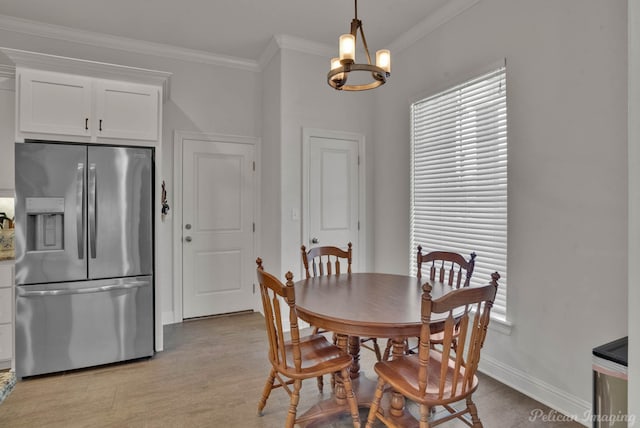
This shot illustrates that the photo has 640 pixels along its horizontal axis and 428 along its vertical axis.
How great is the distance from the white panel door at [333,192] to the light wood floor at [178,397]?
4.33 feet

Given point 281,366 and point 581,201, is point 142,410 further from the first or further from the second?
point 581,201

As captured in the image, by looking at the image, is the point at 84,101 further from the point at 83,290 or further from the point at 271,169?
the point at 271,169

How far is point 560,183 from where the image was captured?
2.20m

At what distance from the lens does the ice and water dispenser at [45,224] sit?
2.60 metres

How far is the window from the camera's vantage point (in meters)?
2.60

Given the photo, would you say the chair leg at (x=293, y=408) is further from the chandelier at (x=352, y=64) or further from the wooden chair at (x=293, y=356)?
the chandelier at (x=352, y=64)

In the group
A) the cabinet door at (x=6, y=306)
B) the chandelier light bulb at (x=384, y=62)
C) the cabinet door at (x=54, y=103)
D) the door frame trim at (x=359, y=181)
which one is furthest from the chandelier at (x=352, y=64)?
the cabinet door at (x=6, y=306)

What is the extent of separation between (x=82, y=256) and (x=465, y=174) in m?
3.11

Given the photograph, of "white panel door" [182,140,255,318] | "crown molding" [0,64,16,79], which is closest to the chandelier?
"white panel door" [182,140,255,318]

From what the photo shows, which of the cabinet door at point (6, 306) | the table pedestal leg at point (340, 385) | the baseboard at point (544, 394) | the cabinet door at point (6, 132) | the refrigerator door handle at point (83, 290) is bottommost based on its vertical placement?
the baseboard at point (544, 394)

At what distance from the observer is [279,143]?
368 cm

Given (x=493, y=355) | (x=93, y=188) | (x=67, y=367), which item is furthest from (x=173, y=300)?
(x=493, y=355)

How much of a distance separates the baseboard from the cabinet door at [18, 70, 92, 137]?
368 cm

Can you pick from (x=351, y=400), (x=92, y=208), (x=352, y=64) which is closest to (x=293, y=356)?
(x=351, y=400)
